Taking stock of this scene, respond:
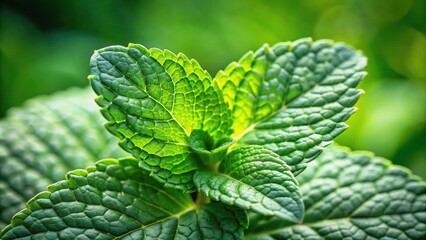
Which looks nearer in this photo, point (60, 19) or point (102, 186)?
point (102, 186)

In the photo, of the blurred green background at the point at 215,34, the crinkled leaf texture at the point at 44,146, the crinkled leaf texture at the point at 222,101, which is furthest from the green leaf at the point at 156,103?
the blurred green background at the point at 215,34

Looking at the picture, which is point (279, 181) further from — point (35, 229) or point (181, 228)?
point (35, 229)

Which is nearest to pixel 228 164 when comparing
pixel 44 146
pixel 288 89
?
pixel 288 89

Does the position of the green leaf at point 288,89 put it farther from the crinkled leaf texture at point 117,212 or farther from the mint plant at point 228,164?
the crinkled leaf texture at point 117,212

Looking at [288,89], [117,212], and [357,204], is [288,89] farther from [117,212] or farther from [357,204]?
[117,212]

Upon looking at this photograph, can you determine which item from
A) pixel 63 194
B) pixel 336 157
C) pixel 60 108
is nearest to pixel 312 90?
pixel 336 157
